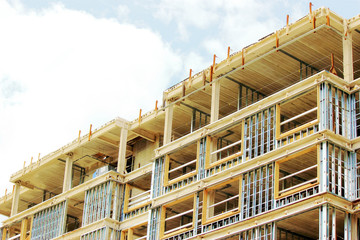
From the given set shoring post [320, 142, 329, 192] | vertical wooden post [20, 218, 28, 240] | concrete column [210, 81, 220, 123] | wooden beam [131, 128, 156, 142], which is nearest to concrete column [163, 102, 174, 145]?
concrete column [210, 81, 220, 123]

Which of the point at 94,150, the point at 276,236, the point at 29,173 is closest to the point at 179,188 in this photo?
the point at 276,236

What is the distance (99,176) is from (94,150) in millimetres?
6285

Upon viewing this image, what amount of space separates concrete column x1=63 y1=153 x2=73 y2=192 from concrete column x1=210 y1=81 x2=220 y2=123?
63.3ft

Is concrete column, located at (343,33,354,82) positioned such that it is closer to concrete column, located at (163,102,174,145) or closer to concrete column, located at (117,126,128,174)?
concrete column, located at (163,102,174,145)

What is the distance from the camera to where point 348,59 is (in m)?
59.8

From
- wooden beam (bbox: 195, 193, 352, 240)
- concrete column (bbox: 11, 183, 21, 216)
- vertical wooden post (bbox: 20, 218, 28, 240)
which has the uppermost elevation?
concrete column (bbox: 11, 183, 21, 216)

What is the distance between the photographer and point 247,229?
58.5m

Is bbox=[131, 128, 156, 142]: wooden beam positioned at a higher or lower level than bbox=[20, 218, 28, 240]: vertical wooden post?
higher

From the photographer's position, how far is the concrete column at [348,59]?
59.3 m

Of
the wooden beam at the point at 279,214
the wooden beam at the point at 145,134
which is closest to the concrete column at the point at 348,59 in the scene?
the wooden beam at the point at 279,214

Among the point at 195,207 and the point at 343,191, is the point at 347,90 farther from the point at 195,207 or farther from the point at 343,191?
the point at 195,207

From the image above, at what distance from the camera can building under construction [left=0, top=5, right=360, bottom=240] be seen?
5659cm

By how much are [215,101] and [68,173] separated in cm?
1964

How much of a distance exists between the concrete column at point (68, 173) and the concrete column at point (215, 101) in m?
19.3
